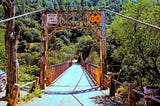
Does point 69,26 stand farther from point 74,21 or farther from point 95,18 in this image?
point 95,18

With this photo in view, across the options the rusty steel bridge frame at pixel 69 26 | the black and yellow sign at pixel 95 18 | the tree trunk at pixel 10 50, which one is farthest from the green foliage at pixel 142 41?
the tree trunk at pixel 10 50

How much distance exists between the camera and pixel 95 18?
15.0 metres

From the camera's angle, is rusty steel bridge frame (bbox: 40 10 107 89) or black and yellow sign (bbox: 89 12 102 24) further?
black and yellow sign (bbox: 89 12 102 24)

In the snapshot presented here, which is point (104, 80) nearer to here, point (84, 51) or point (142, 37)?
point (142, 37)

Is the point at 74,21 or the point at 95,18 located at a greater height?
the point at 95,18

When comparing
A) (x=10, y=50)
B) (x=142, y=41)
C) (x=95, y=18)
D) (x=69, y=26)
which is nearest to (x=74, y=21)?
(x=69, y=26)

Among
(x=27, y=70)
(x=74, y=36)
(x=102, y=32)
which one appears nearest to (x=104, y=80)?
(x=102, y=32)

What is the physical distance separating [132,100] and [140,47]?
936 centimetres

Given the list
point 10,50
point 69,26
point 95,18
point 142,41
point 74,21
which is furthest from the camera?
point 142,41

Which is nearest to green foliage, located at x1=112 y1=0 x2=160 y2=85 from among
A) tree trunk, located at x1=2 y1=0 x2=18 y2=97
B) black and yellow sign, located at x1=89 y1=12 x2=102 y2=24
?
black and yellow sign, located at x1=89 y1=12 x2=102 y2=24


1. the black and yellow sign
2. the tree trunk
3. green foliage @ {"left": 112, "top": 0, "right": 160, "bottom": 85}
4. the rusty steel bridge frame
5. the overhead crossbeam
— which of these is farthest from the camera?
green foliage @ {"left": 112, "top": 0, "right": 160, "bottom": 85}

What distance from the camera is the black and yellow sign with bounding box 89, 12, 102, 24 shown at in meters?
14.9

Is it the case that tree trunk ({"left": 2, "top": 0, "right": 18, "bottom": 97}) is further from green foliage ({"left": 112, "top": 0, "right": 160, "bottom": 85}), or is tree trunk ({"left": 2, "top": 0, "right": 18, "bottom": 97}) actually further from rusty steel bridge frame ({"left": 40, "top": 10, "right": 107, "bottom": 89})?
green foliage ({"left": 112, "top": 0, "right": 160, "bottom": 85})

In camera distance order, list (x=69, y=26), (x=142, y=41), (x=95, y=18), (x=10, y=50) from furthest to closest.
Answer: (x=142, y=41) → (x=69, y=26) → (x=95, y=18) → (x=10, y=50)
